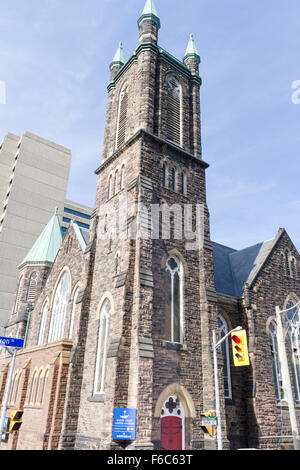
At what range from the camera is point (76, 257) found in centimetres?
2520

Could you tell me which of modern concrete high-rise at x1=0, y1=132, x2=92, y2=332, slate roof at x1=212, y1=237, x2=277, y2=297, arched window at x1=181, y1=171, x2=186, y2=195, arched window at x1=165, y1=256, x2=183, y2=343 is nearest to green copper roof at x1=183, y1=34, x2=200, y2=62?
arched window at x1=181, y1=171, x2=186, y2=195

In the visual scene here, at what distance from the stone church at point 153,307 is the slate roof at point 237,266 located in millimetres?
160

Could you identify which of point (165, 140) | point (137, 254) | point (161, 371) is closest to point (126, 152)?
point (165, 140)

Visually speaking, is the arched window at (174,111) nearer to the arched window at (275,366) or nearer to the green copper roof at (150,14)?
the green copper roof at (150,14)

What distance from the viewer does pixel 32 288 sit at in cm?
3198

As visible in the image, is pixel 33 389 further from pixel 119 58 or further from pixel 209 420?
pixel 119 58

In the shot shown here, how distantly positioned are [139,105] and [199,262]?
10268 mm

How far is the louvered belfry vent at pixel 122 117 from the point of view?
2487 cm

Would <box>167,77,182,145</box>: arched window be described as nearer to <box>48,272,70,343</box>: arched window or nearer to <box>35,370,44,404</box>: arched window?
<box>48,272,70,343</box>: arched window

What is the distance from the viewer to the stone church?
670 inches

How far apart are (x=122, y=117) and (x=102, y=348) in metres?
15.4

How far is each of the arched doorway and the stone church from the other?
0.06 metres

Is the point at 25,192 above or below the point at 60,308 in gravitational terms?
above

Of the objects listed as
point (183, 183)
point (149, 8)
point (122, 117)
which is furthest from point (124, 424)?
point (149, 8)
